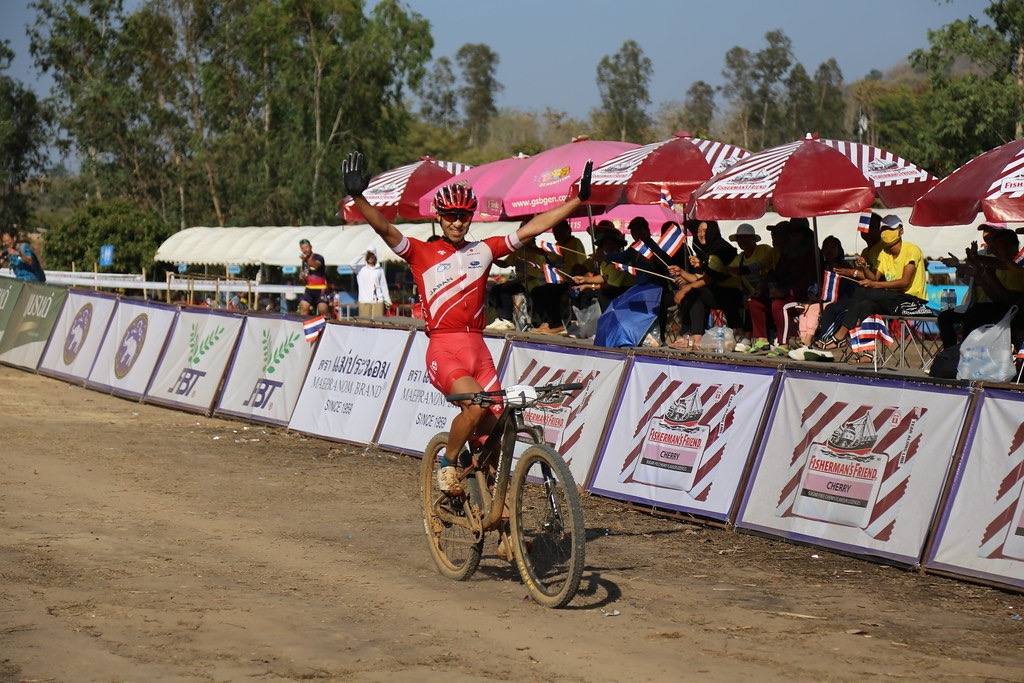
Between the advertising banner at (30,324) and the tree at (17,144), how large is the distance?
192 feet

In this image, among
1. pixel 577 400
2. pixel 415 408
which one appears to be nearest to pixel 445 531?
pixel 577 400

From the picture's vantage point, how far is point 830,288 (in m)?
14.7

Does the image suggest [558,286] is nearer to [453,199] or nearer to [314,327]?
[314,327]

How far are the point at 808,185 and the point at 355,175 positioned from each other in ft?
26.0

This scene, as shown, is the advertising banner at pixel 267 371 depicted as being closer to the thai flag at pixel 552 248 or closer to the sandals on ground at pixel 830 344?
the thai flag at pixel 552 248

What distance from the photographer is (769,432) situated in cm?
1012

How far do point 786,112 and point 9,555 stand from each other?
106025 mm

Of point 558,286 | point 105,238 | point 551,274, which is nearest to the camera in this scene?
point 551,274

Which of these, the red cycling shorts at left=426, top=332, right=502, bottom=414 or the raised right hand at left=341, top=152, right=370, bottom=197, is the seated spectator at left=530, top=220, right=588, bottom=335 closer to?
the red cycling shorts at left=426, top=332, right=502, bottom=414

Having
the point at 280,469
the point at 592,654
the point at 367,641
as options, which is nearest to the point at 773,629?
the point at 592,654

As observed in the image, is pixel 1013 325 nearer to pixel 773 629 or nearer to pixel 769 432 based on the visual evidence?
pixel 769 432

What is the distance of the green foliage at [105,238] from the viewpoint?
61969mm

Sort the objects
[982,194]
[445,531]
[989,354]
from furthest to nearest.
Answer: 1. [982,194]
2. [989,354]
3. [445,531]

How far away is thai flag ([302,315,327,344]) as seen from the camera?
1551 cm
